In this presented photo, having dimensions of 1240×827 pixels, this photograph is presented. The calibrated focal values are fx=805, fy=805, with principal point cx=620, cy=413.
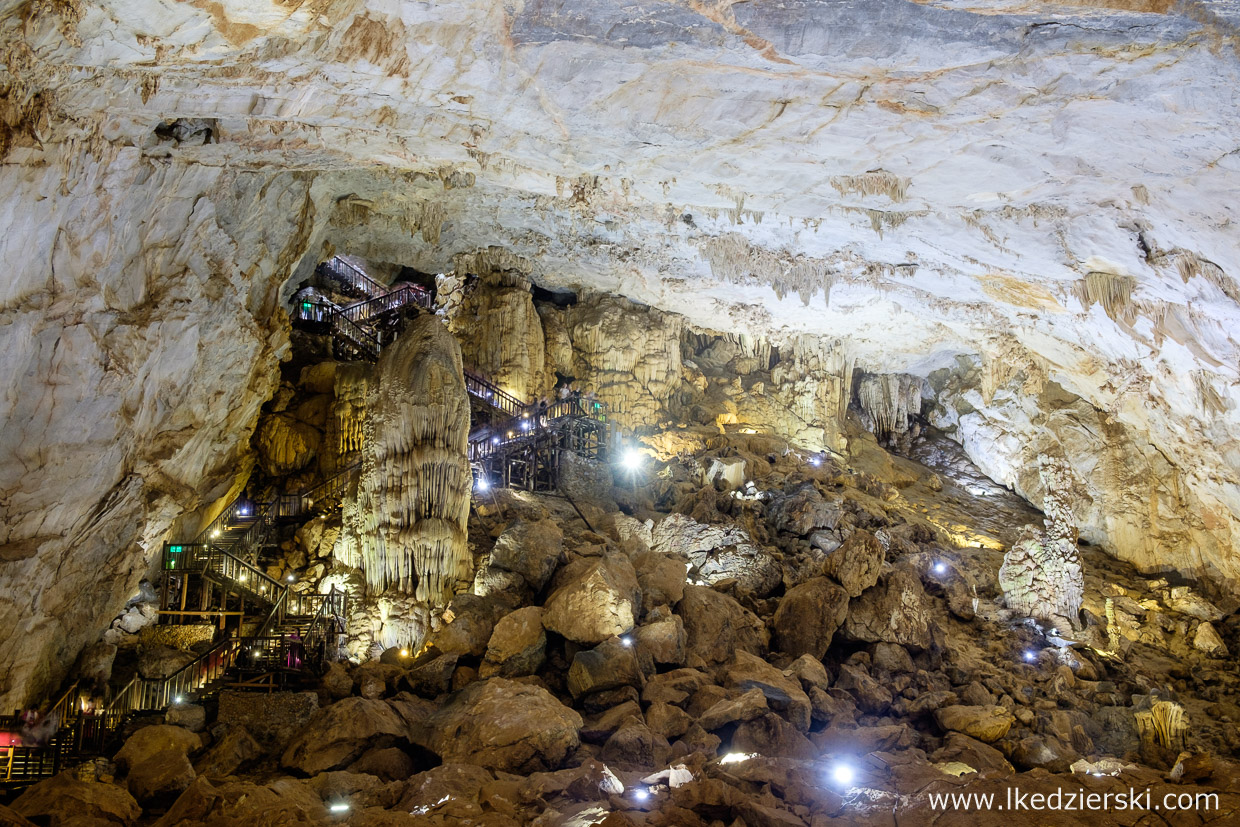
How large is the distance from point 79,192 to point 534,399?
505 inches

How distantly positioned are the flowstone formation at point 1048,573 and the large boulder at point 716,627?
5732mm

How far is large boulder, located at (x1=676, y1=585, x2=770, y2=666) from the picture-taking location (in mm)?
12078

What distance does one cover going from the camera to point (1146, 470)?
1830 centimetres

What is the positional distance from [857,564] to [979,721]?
3.07 metres

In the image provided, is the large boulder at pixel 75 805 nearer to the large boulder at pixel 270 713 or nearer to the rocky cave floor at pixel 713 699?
the rocky cave floor at pixel 713 699

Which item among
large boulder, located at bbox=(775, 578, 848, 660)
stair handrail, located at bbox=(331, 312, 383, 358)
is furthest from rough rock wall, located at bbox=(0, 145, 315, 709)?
large boulder, located at bbox=(775, 578, 848, 660)

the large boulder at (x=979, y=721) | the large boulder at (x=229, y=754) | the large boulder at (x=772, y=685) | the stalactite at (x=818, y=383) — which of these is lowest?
the large boulder at (x=979, y=721)

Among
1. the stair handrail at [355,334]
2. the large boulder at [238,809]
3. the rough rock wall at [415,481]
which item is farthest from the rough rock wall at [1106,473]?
the large boulder at [238,809]

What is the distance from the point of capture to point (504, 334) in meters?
20.4

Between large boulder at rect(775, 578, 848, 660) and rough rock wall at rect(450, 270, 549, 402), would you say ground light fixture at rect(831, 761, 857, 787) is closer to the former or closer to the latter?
large boulder at rect(775, 578, 848, 660)

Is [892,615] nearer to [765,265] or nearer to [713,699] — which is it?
[713,699]

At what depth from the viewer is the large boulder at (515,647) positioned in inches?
430

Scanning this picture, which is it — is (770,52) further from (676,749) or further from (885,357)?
(885,357)

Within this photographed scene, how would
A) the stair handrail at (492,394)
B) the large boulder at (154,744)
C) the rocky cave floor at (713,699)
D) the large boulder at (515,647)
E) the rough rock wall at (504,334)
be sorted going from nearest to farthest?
the rocky cave floor at (713,699), the large boulder at (154,744), the large boulder at (515,647), the stair handrail at (492,394), the rough rock wall at (504,334)
